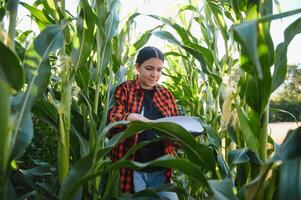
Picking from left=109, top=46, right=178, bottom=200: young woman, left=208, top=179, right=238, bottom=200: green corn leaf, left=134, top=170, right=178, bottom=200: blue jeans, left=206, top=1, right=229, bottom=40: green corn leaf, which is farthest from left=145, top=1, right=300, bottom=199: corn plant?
left=134, top=170, right=178, bottom=200: blue jeans

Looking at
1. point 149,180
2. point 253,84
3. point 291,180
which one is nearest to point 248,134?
point 253,84

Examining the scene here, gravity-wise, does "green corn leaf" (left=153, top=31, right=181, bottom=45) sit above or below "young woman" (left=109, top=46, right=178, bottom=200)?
above

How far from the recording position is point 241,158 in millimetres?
690

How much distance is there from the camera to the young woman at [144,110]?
1.19m

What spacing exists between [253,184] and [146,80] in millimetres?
715

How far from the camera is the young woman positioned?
119 cm

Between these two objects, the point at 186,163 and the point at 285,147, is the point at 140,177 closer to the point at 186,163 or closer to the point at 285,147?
the point at 186,163

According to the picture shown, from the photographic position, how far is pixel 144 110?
4.11 feet

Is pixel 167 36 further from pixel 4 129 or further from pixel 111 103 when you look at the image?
pixel 4 129

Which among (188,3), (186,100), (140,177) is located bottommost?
(140,177)

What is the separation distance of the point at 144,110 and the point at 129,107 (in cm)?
7

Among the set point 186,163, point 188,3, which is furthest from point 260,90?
point 188,3

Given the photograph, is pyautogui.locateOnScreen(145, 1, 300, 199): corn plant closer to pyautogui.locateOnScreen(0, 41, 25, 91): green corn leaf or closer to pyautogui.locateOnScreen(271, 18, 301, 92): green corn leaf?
pyautogui.locateOnScreen(271, 18, 301, 92): green corn leaf

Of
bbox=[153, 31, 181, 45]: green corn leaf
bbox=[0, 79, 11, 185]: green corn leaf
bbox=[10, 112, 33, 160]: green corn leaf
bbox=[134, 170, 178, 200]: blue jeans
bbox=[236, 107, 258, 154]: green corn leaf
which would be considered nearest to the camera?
bbox=[0, 79, 11, 185]: green corn leaf
